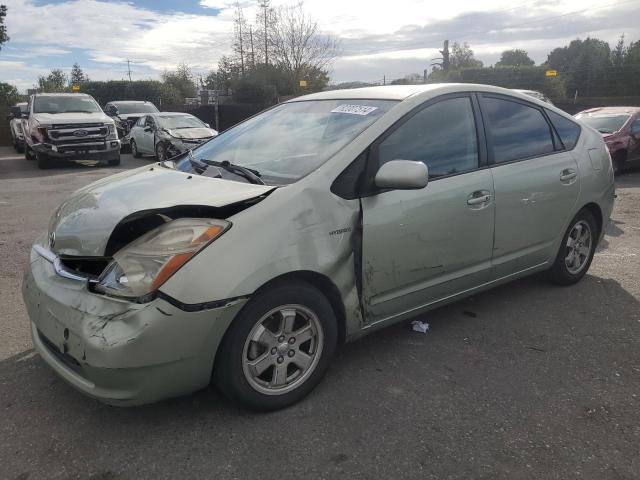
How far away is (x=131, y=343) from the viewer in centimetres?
235

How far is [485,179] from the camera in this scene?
3.62 meters

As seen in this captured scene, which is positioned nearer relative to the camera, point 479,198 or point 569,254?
point 479,198

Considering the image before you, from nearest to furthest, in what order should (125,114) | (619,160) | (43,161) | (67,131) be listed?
(619,160)
(67,131)
(43,161)
(125,114)

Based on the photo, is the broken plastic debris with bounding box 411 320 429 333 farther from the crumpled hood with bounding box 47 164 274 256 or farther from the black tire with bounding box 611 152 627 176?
the black tire with bounding box 611 152 627 176

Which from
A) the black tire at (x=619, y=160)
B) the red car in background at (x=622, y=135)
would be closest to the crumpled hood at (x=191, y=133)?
the red car in background at (x=622, y=135)

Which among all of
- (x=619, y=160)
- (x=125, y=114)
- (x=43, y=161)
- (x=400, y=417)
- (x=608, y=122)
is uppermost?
(x=125, y=114)

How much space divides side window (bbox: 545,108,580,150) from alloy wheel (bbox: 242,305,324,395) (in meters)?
2.75


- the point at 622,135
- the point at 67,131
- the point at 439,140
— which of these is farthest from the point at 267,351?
the point at 67,131

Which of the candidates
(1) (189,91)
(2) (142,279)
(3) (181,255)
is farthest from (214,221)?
(1) (189,91)

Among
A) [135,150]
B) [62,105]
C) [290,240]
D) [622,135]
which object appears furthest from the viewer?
Result: [135,150]

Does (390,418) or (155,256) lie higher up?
→ (155,256)

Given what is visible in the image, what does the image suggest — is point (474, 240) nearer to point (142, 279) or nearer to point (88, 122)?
point (142, 279)

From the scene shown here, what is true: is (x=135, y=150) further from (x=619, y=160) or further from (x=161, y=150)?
(x=619, y=160)

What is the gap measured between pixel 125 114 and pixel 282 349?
20.3 meters
